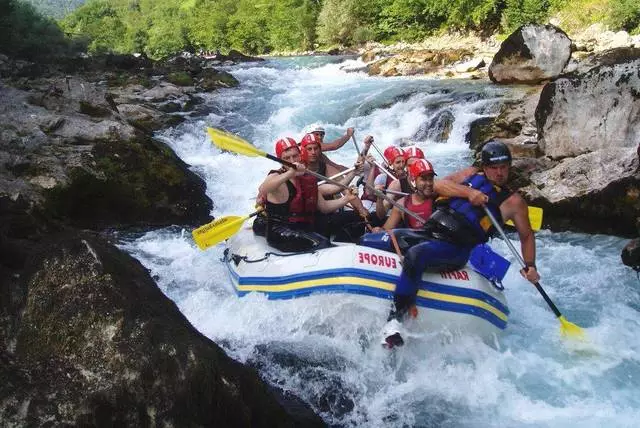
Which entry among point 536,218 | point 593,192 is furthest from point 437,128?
point 536,218

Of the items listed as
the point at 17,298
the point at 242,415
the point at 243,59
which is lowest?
the point at 243,59

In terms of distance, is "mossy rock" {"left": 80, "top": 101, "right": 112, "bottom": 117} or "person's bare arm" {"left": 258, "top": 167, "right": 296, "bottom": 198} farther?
"mossy rock" {"left": 80, "top": 101, "right": 112, "bottom": 117}

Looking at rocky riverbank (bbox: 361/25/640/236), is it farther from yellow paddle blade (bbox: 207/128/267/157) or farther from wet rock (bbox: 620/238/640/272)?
yellow paddle blade (bbox: 207/128/267/157)

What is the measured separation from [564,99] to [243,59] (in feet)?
101

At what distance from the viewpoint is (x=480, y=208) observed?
12.9 ft

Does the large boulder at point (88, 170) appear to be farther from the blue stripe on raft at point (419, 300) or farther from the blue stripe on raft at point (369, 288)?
the blue stripe on raft at point (419, 300)

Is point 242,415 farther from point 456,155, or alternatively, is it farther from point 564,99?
point 456,155

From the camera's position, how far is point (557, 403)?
148 inches

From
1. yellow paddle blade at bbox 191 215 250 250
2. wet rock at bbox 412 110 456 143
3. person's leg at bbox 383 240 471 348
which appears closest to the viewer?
person's leg at bbox 383 240 471 348


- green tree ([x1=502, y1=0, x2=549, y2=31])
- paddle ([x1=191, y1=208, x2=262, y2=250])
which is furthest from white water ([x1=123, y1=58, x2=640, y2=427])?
green tree ([x1=502, y1=0, x2=549, y2=31])

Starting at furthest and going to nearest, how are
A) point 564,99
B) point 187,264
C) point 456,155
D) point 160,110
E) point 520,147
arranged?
point 160,110, point 456,155, point 520,147, point 564,99, point 187,264

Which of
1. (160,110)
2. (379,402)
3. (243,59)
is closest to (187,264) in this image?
(379,402)

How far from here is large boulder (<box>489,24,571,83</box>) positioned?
1490cm

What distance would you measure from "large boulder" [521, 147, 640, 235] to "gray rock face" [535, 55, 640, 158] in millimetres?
719
